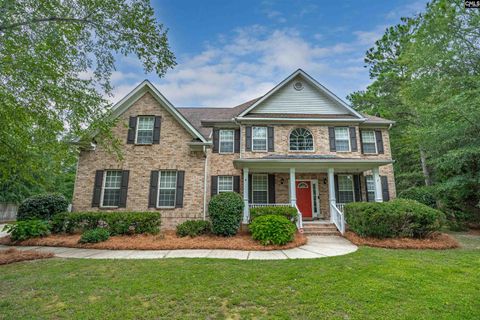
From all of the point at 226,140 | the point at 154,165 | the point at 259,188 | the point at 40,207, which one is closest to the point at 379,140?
the point at 259,188

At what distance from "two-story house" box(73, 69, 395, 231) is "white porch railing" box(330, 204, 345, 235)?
50mm

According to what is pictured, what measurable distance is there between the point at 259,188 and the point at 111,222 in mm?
7270

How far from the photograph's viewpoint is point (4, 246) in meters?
7.98

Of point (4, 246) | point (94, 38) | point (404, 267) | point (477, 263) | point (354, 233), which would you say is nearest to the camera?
point (404, 267)

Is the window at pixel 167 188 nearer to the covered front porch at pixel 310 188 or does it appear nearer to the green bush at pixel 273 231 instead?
the covered front porch at pixel 310 188

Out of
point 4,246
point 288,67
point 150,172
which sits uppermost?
point 288,67

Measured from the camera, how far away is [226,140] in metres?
13.0

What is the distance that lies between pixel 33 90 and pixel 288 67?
12306 mm

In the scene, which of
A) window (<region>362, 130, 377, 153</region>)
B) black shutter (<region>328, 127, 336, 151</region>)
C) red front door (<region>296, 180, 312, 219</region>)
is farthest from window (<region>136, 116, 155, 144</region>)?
window (<region>362, 130, 377, 153</region>)

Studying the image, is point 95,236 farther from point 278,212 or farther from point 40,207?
point 278,212

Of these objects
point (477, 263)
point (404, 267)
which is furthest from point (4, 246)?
point (477, 263)

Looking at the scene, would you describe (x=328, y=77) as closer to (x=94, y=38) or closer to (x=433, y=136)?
(x=433, y=136)

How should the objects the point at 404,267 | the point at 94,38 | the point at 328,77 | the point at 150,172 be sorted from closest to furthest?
the point at 404,267 → the point at 94,38 → the point at 150,172 → the point at 328,77

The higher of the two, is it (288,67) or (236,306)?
(288,67)
